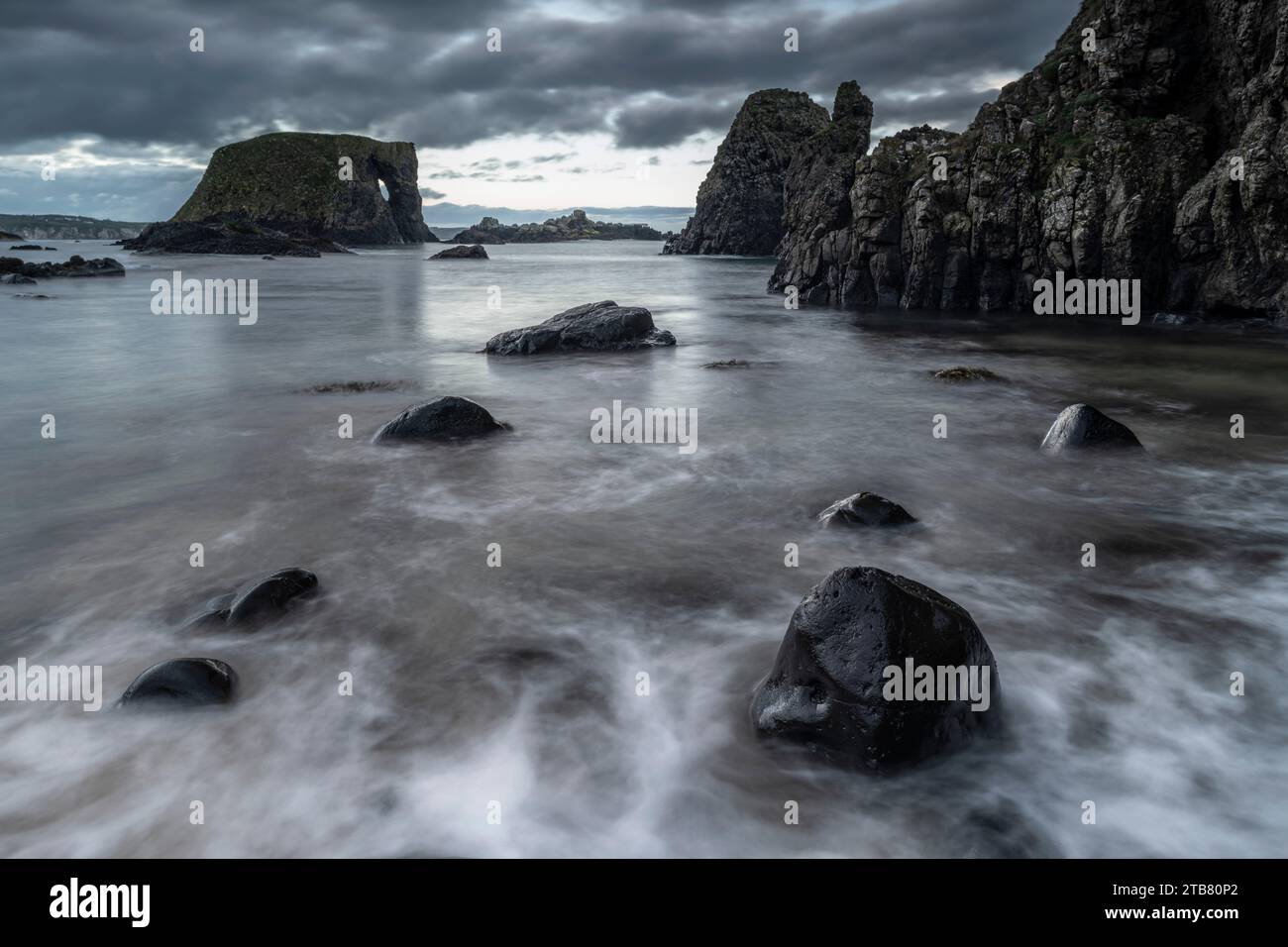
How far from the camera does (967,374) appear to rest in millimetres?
17828

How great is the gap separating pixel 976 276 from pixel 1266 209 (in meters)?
9.75

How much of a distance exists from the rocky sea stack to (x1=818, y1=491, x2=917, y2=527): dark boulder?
13981cm

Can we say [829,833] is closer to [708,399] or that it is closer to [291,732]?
[291,732]

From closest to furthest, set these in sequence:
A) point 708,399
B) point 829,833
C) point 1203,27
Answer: point 829,833 < point 708,399 < point 1203,27

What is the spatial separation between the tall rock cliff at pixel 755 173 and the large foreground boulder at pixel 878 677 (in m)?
106

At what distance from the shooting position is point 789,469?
11.4 meters

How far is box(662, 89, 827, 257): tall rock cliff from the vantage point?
4222 inches

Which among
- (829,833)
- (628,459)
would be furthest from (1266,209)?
(829,833)
